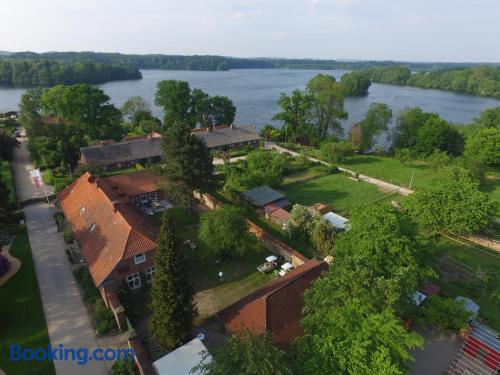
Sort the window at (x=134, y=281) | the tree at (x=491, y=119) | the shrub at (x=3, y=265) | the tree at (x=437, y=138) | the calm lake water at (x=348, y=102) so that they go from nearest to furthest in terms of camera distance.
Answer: the window at (x=134, y=281)
the shrub at (x=3, y=265)
the tree at (x=437, y=138)
the tree at (x=491, y=119)
the calm lake water at (x=348, y=102)

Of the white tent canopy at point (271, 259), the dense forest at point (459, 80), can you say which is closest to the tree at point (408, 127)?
the white tent canopy at point (271, 259)

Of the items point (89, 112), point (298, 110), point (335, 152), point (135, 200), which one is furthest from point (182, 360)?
point (298, 110)

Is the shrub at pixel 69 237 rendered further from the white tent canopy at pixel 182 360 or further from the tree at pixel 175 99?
the tree at pixel 175 99

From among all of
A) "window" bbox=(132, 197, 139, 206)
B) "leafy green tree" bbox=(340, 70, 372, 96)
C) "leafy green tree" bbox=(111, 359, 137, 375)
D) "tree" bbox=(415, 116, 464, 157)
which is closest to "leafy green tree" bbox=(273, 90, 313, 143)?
"tree" bbox=(415, 116, 464, 157)

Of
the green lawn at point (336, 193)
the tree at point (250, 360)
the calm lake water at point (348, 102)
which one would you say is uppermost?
the tree at point (250, 360)

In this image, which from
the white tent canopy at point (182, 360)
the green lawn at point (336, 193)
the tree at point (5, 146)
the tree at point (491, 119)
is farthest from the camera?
the tree at point (491, 119)

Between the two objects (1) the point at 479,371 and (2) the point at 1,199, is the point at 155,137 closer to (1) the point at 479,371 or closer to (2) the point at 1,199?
(2) the point at 1,199

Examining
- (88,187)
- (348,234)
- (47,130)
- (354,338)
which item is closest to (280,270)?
(348,234)
